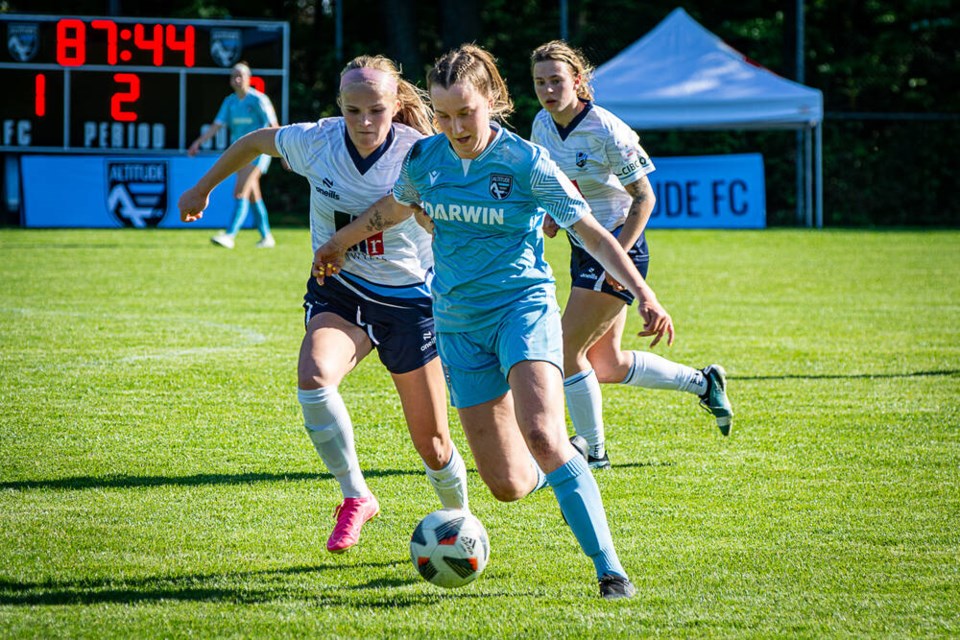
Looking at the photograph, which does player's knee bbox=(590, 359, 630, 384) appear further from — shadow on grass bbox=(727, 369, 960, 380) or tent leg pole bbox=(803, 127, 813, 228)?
tent leg pole bbox=(803, 127, 813, 228)

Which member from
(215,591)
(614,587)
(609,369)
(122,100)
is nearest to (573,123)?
(609,369)

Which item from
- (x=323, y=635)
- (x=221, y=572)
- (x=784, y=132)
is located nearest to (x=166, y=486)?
(x=221, y=572)

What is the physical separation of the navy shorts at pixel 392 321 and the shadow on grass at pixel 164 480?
122 centimetres

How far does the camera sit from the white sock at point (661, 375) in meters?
6.89

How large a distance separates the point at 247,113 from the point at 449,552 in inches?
589

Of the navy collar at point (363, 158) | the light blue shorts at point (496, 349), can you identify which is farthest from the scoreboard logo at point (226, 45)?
the light blue shorts at point (496, 349)

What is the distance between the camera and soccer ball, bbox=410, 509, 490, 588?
171 inches

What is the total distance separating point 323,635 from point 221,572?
810 millimetres

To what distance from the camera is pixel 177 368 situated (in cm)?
878

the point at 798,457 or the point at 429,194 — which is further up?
the point at 429,194

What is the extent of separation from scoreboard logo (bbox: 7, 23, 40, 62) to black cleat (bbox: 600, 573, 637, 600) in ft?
60.6

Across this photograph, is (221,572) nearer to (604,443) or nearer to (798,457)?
(604,443)

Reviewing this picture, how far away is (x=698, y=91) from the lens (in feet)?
73.5

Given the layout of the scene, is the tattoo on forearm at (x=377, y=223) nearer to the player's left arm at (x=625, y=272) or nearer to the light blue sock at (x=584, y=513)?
the player's left arm at (x=625, y=272)
